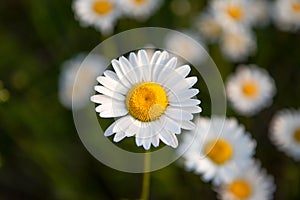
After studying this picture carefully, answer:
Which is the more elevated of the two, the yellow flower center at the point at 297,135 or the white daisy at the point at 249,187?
the yellow flower center at the point at 297,135

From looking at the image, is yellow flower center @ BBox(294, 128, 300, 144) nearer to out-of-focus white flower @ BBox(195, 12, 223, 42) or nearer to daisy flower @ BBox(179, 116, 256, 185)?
daisy flower @ BBox(179, 116, 256, 185)

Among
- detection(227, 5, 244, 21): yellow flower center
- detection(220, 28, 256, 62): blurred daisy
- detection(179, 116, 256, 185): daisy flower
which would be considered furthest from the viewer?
detection(220, 28, 256, 62): blurred daisy

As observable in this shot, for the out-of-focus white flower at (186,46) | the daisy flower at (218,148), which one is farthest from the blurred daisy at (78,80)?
the daisy flower at (218,148)

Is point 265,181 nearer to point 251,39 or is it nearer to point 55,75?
point 251,39

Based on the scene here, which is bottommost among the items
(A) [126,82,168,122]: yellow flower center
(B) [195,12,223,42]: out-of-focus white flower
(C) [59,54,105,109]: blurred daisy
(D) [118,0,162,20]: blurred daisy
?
(A) [126,82,168,122]: yellow flower center

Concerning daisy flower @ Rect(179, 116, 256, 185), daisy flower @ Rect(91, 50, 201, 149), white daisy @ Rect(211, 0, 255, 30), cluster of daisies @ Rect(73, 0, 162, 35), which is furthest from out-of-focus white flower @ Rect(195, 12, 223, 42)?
daisy flower @ Rect(91, 50, 201, 149)

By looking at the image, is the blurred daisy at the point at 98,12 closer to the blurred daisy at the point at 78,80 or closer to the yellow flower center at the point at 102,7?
the yellow flower center at the point at 102,7

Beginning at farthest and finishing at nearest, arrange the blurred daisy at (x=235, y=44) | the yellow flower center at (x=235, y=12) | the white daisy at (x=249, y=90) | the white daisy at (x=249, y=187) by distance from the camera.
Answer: the blurred daisy at (x=235, y=44) → the yellow flower center at (x=235, y=12) → the white daisy at (x=249, y=90) → the white daisy at (x=249, y=187)
